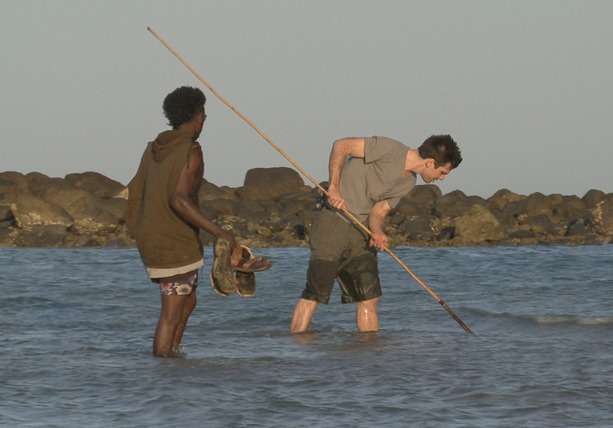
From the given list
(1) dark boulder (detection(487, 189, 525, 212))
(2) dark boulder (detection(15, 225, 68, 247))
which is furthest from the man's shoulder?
(1) dark boulder (detection(487, 189, 525, 212))

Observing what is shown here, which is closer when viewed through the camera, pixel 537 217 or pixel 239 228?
pixel 239 228

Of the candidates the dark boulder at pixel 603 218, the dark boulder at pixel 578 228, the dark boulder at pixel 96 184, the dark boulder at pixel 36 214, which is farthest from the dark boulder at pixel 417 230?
the dark boulder at pixel 96 184

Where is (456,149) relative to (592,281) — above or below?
above

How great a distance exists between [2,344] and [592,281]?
8153 millimetres

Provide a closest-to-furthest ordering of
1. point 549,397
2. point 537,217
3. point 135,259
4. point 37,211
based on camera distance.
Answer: point 549,397 < point 135,259 < point 37,211 < point 537,217

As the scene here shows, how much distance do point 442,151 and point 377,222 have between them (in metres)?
0.68

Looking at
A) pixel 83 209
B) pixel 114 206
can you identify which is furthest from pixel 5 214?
pixel 114 206

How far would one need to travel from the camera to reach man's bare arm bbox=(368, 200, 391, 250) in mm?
8945

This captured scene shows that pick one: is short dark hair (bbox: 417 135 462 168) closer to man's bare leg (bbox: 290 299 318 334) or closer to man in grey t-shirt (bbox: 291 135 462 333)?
man in grey t-shirt (bbox: 291 135 462 333)

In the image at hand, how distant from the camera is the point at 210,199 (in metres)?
35.9

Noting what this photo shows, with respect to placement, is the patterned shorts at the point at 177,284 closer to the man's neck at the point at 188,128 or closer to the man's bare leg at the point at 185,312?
the man's bare leg at the point at 185,312

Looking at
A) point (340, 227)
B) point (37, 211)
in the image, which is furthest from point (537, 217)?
point (340, 227)

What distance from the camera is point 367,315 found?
9523mm

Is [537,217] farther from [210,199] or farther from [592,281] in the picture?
[592,281]
